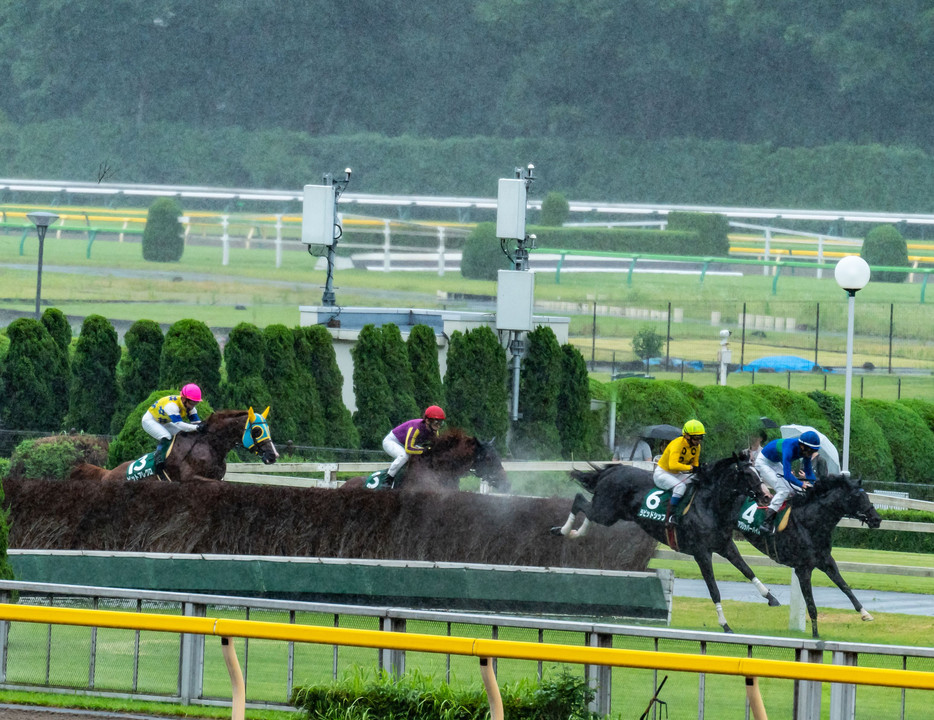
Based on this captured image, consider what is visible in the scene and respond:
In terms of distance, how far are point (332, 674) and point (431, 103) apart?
199 ft

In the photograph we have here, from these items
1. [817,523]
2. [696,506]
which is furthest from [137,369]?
[817,523]

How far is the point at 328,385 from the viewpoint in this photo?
2167 centimetres

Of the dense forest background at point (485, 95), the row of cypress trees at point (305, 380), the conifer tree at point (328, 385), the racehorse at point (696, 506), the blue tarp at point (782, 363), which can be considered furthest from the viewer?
the dense forest background at point (485, 95)

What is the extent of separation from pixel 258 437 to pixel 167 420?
984 mm

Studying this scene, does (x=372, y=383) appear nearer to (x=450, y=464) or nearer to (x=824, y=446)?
(x=450, y=464)

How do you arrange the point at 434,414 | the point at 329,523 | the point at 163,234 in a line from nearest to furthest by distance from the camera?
the point at 329,523 < the point at 434,414 < the point at 163,234

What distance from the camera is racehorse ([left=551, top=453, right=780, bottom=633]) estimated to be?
1178 centimetres

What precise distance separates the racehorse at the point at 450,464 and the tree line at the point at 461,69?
5079 centimetres

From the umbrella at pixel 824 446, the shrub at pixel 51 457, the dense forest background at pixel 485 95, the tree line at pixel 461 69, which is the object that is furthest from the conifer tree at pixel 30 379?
the tree line at pixel 461 69

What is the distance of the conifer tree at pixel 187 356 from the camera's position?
67.4 feet

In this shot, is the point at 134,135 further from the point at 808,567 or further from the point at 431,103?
the point at 808,567

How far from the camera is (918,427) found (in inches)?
935

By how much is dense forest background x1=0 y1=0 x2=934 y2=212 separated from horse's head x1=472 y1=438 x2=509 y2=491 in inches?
1942

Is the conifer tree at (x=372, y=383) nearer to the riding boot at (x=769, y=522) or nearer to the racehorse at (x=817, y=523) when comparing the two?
the riding boot at (x=769, y=522)
